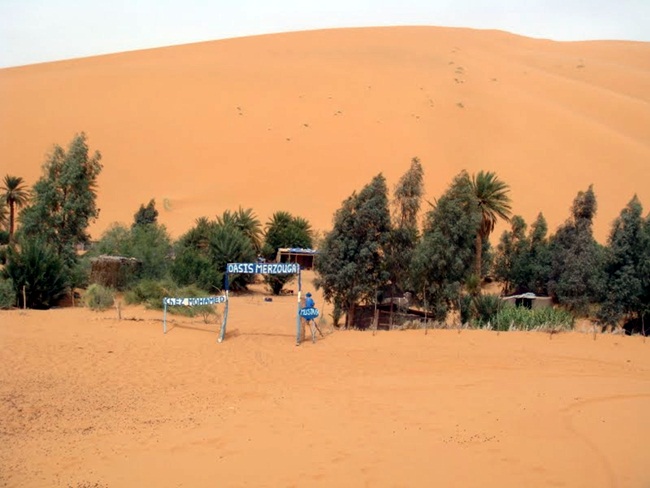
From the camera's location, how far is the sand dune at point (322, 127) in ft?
159

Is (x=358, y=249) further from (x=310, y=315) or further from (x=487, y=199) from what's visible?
(x=487, y=199)

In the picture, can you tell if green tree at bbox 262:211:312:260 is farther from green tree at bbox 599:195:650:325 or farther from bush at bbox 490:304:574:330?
bush at bbox 490:304:574:330

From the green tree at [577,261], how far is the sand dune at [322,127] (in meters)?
13.8

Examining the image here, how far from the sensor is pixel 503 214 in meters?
25.4

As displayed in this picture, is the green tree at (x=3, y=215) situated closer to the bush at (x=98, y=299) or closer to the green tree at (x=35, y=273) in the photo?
the green tree at (x=35, y=273)

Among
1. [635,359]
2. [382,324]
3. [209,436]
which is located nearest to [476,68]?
[382,324]

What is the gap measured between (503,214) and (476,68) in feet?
167

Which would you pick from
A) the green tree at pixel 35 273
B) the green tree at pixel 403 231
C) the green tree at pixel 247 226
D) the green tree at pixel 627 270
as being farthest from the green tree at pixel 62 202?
the green tree at pixel 627 270

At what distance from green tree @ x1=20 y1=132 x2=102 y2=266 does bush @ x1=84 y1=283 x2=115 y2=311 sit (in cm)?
533

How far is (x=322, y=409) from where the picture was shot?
966 centimetres

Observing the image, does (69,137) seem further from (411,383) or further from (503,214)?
(411,383)

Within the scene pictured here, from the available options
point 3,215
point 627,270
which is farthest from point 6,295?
point 3,215

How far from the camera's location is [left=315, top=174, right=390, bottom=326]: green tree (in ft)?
63.0

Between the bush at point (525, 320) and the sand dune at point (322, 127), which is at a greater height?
the sand dune at point (322, 127)
